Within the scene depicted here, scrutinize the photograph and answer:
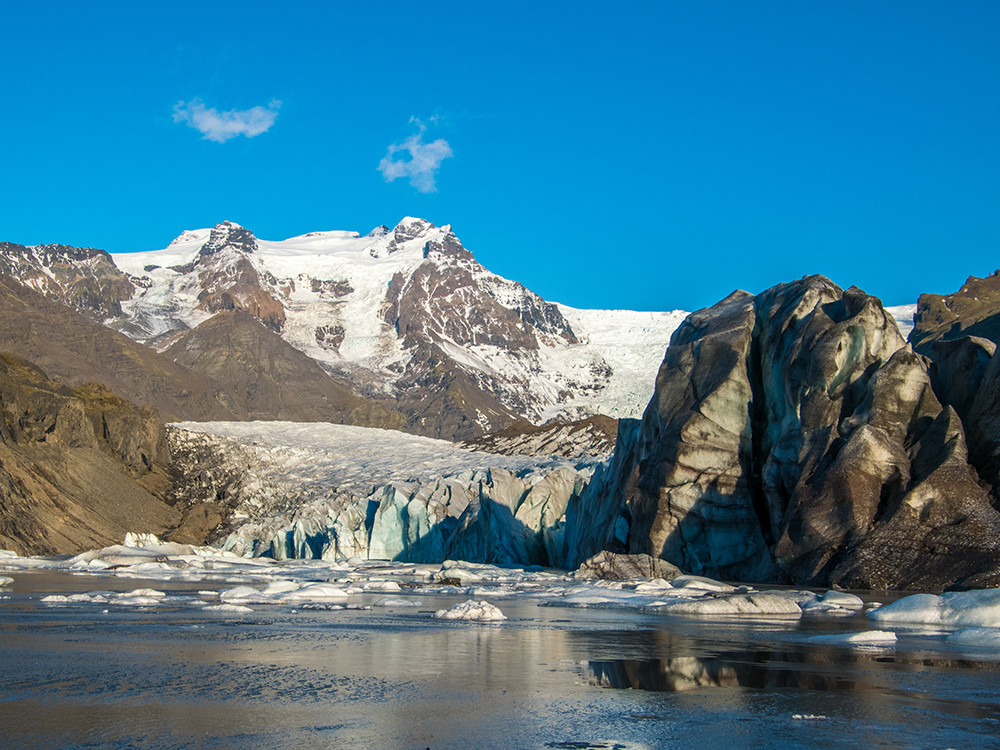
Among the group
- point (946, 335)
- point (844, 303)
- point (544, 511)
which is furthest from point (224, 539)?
point (946, 335)

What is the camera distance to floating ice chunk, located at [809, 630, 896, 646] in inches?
579

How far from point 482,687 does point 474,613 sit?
920 cm

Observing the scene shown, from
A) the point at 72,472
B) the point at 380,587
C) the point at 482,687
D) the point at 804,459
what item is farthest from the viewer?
the point at 72,472

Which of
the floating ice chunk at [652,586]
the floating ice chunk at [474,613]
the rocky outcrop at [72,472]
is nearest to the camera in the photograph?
the floating ice chunk at [474,613]

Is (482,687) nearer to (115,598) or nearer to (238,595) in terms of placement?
(238,595)

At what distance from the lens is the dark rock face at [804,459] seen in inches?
1049

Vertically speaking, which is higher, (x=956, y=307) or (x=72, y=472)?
(x=956, y=307)

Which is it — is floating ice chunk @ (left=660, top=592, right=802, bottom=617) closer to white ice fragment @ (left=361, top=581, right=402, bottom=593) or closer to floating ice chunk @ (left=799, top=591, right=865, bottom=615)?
floating ice chunk @ (left=799, top=591, right=865, bottom=615)

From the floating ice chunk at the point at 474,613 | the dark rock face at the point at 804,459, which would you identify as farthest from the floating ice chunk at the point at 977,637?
the dark rock face at the point at 804,459

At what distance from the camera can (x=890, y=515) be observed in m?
27.2

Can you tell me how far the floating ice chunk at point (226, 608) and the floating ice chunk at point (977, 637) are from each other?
46.7ft

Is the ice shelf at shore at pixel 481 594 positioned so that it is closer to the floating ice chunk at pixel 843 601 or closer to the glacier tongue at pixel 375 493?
the floating ice chunk at pixel 843 601

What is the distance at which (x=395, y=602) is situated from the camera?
24.6 m

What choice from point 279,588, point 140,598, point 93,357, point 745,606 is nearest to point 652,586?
point 745,606
